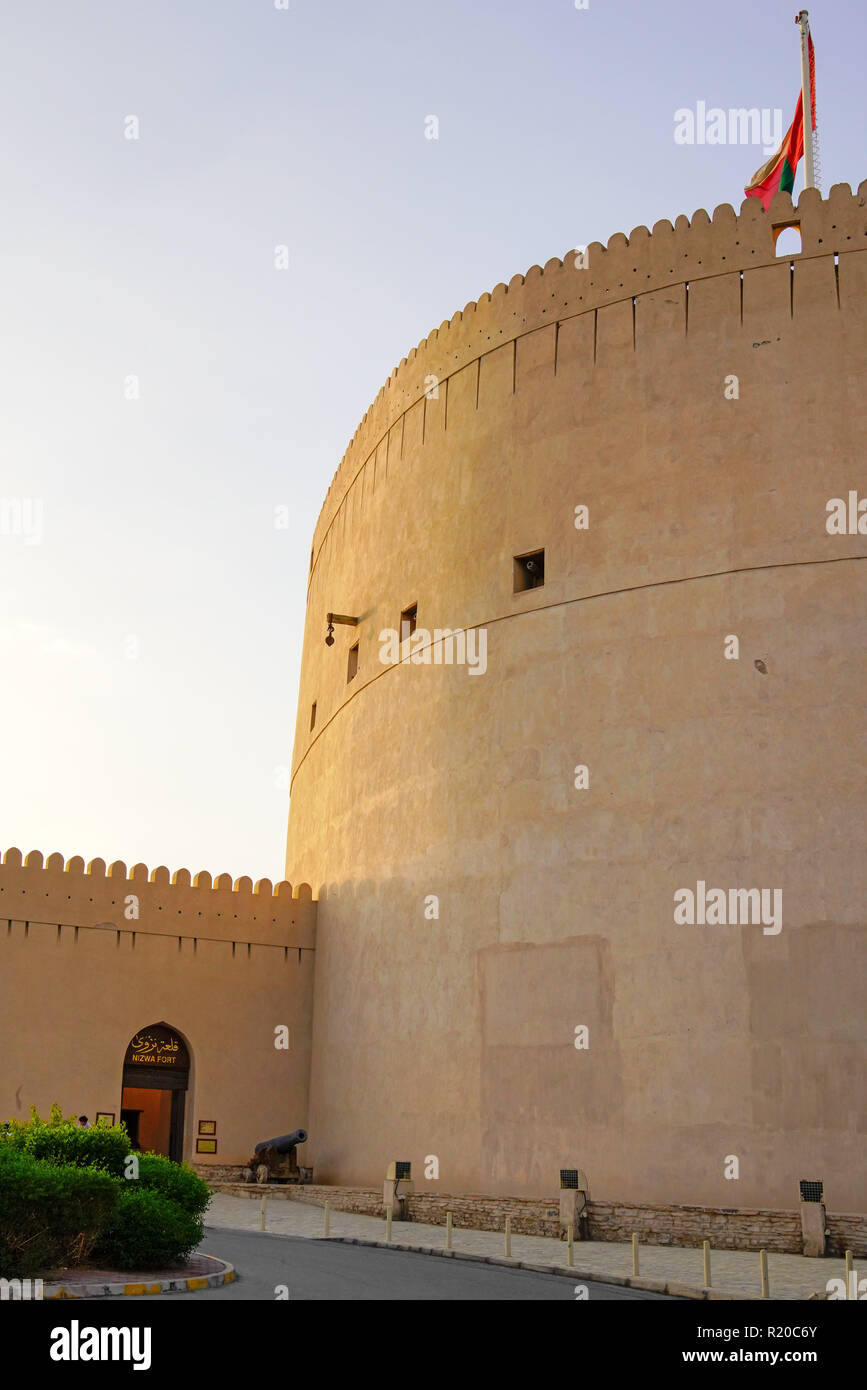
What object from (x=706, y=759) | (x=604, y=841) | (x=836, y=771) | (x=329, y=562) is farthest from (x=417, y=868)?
(x=329, y=562)

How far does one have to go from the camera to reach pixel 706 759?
16.5 metres

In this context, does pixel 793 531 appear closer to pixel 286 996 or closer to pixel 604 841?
pixel 604 841

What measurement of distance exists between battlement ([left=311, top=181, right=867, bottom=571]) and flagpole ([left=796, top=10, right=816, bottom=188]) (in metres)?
1.46

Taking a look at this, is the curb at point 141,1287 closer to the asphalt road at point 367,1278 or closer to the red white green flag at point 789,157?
the asphalt road at point 367,1278

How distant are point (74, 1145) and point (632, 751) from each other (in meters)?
8.28

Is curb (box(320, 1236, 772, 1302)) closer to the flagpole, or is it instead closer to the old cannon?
the old cannon

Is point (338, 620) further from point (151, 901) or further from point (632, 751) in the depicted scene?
point (632, 751)

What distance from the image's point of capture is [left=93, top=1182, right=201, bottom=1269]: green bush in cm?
1027

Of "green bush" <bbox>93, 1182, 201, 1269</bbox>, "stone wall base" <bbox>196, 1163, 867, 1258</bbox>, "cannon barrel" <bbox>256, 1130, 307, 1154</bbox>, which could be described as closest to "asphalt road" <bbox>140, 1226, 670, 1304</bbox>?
"green bush" <bbox>93, 1182, 201, 1269</bbox>

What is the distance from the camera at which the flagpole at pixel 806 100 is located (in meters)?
19.3

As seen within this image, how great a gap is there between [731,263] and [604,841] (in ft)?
23.6

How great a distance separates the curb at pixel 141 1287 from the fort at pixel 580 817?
212 inches

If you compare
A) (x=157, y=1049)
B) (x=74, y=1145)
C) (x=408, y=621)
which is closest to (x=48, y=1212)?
(x=74, y=1145)

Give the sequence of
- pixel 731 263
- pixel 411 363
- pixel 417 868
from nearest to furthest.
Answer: pixel 731 263 < pixel 417 868 < pixel 411 363
